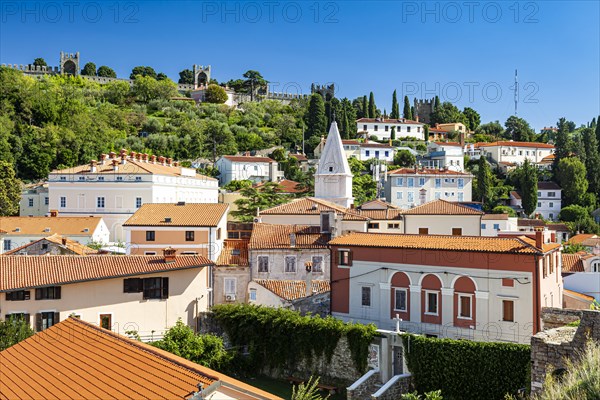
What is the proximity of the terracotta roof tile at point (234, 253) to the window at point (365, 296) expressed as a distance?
7159 mm

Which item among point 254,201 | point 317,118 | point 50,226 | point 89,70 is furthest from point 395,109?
point 50,226

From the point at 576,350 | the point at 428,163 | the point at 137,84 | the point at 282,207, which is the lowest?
the point at 576,350

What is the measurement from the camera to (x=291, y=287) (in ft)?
95.0

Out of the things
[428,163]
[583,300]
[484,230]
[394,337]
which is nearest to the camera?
[394,337]

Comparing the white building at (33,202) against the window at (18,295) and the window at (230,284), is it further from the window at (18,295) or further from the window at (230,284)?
the window at (18,295)

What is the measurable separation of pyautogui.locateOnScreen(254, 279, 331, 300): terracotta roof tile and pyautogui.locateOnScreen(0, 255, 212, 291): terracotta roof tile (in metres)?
4.17

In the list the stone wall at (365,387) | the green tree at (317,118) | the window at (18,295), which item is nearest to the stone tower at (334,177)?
the stone wall at (365,387)

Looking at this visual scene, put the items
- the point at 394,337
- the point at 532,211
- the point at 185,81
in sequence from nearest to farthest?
the point at 394,337
the point at 532,211
the point at 185,81

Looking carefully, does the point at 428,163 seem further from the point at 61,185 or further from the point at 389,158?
the point at 61,185

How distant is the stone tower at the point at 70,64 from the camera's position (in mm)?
126000

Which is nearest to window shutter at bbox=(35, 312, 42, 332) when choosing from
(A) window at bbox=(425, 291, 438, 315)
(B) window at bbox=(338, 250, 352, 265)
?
(B) window at bbox=(338, 250, 352, 265)

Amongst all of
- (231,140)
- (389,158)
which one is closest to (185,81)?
(231,140)

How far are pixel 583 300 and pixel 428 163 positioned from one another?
187 feet

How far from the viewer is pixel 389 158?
85250mm
